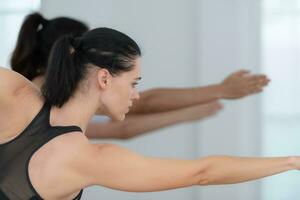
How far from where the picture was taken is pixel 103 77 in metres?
Result: 1.33

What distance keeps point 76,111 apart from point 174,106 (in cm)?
90

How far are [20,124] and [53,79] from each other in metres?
0.13

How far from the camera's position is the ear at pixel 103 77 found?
4.33 ft

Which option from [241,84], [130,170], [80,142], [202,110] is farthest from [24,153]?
[241,84]

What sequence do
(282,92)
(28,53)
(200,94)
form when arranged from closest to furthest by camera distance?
(28,53) < (200,94) < (282,92)

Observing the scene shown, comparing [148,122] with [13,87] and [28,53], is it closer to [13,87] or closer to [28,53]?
[28,53]

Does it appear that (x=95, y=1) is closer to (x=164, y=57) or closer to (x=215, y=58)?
(x=164, y=57)

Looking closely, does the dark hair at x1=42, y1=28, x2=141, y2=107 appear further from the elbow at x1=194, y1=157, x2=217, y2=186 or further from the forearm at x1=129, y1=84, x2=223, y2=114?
the forearm at x1=129, y1=84, x2=223, y2=114

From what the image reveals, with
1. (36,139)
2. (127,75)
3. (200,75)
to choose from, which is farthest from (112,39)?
(200,75)

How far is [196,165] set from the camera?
129 cm

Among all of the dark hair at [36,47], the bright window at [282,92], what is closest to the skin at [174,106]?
the dark hair at [36,47]

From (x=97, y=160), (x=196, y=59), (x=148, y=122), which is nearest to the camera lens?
(x=97, y=160)

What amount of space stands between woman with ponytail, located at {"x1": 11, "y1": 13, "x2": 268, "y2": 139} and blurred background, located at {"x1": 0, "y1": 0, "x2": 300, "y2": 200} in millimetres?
665

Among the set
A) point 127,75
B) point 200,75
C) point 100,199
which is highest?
point 127,75
